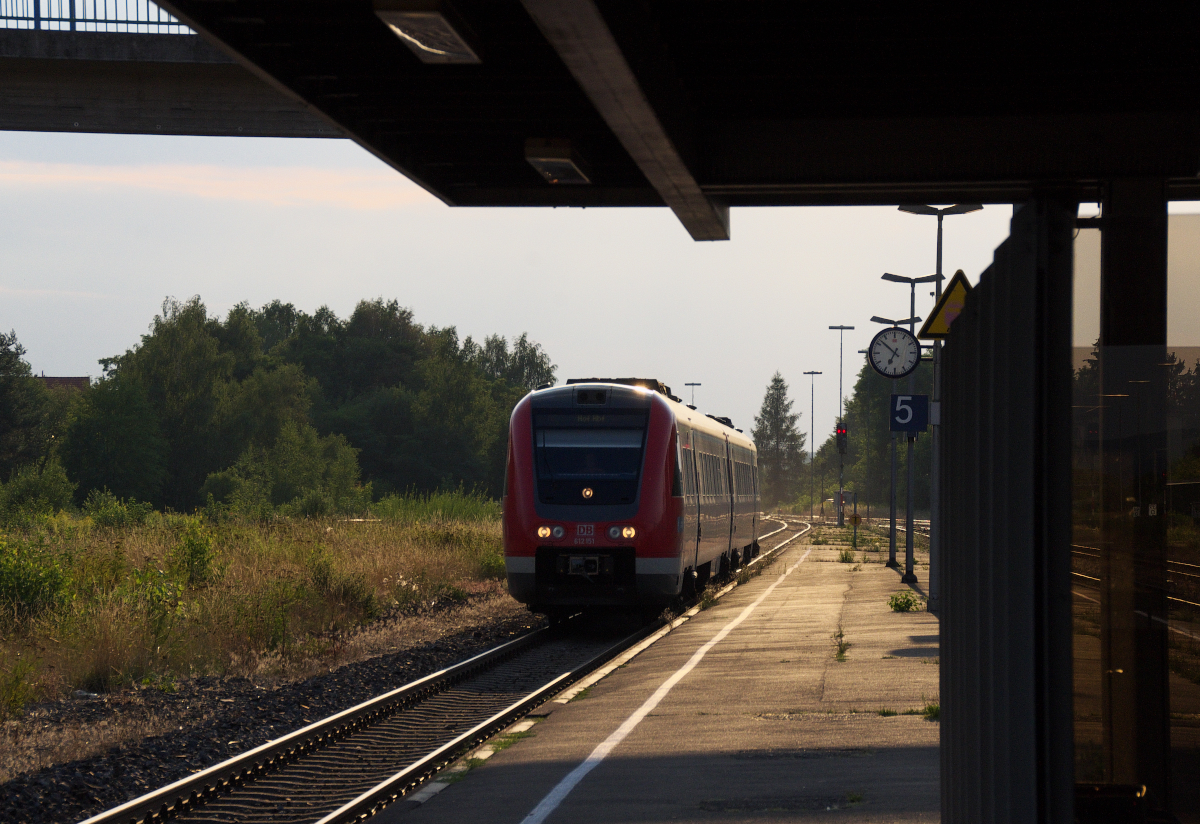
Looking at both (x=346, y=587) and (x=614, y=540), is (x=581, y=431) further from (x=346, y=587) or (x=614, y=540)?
(x=346, y=587)

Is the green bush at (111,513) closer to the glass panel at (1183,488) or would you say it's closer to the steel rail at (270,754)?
the steel rail at (270,754)

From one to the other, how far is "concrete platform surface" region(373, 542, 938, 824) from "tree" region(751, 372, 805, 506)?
163646mm

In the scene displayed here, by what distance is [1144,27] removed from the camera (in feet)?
21.7

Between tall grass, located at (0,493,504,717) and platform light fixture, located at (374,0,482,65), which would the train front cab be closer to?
tall grass, located at (0,493,504,717)

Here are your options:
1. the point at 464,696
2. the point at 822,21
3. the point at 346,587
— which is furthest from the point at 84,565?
the point at 822,21

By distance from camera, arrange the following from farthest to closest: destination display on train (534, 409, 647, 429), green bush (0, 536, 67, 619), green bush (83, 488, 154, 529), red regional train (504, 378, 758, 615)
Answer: green bush (83, 488, 154, 529)
destination display on train (534, 409, 647, 429)
red regional train (504, 378, 758, 615)
green bush (0, 536, 67, 619)

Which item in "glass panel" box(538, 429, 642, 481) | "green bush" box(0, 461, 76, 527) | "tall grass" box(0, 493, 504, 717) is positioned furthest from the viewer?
"green bush" box(0, 461, 76, 527)

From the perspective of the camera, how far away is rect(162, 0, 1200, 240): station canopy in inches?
257

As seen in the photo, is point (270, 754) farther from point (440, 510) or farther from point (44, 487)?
point (44, 487)

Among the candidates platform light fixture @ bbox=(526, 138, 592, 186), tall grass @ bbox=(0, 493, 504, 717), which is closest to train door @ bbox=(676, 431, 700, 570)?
tall grass @ bbox=(0, 493, 504, 717)

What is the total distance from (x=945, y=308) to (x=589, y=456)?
593 centimetres

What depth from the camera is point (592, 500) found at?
1638 cm

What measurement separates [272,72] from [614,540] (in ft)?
32.1

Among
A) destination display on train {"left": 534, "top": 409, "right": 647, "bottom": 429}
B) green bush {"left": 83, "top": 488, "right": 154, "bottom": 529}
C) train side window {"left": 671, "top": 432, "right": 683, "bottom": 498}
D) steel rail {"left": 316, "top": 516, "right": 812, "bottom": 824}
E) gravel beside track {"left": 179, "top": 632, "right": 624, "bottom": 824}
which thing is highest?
destination display on train {"left": 534, "top": 409, "right": 647, "bottom": 429}
